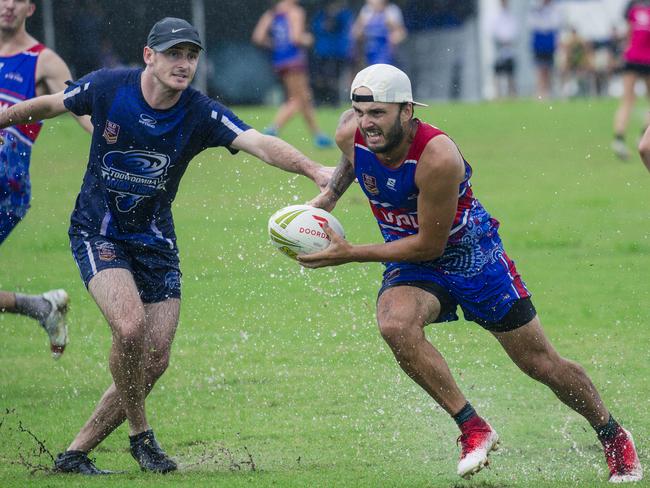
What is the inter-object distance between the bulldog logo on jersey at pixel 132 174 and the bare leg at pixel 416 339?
1.37m

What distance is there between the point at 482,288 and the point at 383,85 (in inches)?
43.9

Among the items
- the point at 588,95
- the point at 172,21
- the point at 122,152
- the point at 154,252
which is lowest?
the point at 588,95

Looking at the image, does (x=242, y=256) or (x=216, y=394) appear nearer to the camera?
(x=216, y=394)

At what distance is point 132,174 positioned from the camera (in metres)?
6.29

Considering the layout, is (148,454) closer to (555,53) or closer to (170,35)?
(170,35)

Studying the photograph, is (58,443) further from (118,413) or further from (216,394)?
(216,394)

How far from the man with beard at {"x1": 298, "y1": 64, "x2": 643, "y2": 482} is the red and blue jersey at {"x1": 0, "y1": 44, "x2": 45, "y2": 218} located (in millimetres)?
2695

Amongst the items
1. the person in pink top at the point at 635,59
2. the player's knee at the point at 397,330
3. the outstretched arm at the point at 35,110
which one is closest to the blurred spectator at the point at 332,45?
the person in pink top at the point at 635,59

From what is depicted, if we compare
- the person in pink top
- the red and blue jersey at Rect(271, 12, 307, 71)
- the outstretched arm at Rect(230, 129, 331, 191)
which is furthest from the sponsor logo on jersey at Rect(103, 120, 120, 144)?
the red and blue jersey at Rect(271, 12, 307, 71)

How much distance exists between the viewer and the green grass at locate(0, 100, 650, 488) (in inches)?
254

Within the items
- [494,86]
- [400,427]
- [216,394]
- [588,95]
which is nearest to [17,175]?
[216,394]

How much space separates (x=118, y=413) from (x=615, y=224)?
8211 mm

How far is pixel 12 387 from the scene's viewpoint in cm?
800

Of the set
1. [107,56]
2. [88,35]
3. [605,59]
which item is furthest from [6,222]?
[605,59]
